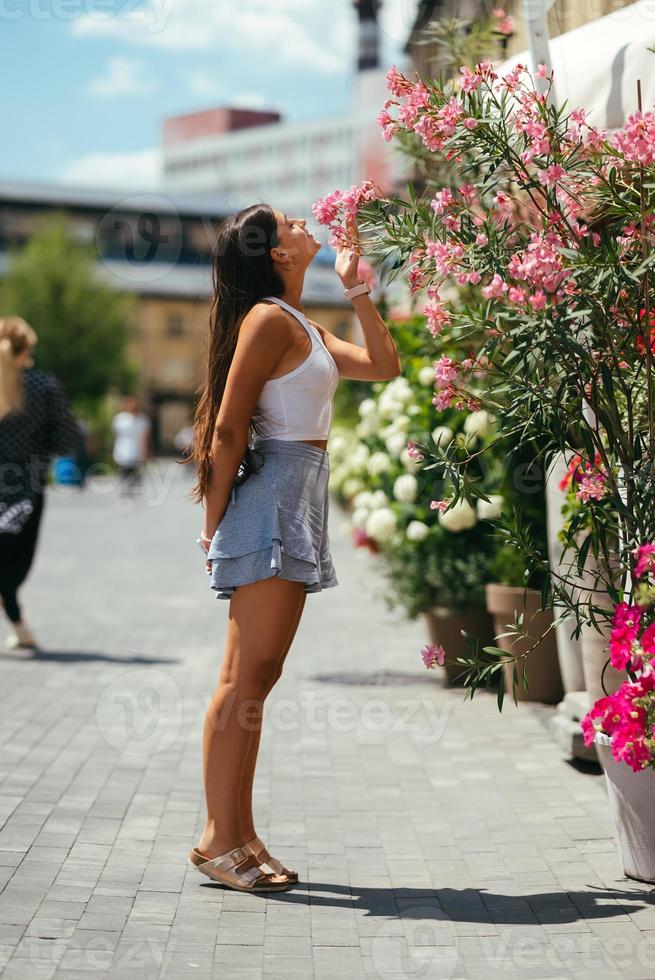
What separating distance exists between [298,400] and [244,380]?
7.2 inches

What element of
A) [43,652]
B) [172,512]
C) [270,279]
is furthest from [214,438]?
[172,512]

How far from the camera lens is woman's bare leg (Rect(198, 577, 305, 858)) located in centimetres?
415

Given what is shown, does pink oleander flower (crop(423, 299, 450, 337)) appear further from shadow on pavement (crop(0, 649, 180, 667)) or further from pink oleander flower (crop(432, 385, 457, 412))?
shadow on pavement (crop(0, 649, 180, 667))

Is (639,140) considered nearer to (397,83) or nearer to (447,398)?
(397,83)

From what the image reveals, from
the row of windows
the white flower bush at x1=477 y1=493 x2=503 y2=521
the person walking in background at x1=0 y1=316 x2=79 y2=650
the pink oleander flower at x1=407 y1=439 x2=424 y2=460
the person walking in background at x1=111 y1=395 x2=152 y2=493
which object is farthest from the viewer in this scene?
the row of windows

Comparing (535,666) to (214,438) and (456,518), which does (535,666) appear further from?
(214,438)

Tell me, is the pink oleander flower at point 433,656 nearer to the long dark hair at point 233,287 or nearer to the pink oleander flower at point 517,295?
the long dark hair at point 233,287

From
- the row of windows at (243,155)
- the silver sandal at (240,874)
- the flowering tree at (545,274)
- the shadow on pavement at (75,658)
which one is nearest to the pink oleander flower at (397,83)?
the flowering tree at (545,274)

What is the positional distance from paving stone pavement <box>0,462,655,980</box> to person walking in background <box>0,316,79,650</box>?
567mm

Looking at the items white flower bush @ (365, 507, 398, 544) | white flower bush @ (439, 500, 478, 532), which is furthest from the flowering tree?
white flower bush @ (365, 507, 398, 544)

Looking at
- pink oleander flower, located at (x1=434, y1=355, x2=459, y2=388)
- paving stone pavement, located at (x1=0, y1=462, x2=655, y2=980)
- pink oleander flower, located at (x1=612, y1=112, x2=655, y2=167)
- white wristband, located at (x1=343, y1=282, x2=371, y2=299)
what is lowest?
paving stone pavement, located at (x1=0, y1=462, x2=655, y2=980)

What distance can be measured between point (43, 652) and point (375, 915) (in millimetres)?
5497

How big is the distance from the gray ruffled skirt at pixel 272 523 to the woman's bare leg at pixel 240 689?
0.05 metres

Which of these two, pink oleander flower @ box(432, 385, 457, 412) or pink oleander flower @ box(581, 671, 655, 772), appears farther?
pink oleander flower @ box(432, 385, 457, 412)
